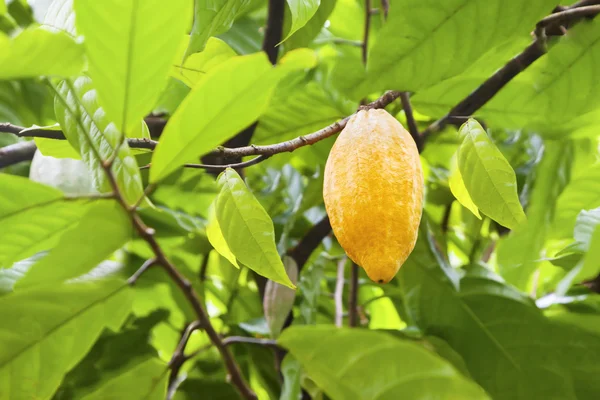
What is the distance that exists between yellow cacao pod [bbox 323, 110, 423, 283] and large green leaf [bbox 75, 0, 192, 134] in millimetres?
141

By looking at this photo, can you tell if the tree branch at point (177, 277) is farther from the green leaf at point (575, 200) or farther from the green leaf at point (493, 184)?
the green leaf at point (575, 200)

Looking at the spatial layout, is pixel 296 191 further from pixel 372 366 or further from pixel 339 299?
pixel 372 366

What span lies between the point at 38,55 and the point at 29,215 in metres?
0.16

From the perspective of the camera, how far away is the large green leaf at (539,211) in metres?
0.65

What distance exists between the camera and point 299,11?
0.39 m

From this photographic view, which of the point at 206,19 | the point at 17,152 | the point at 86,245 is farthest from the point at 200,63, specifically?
the point at 17,152

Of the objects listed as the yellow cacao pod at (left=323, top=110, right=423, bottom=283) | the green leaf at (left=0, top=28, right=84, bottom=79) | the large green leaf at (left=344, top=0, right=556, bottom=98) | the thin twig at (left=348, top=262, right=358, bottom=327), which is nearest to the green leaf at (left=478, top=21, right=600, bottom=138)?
the large green leaf at (left=344, top=0, right=556, bottom=98)

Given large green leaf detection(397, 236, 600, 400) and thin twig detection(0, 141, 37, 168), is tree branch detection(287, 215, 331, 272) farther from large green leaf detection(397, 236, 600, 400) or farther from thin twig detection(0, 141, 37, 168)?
thin twig detection(0, 141, 37, 168)

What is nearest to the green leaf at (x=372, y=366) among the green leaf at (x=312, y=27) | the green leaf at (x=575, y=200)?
the green leaf at (x=312, y=27)

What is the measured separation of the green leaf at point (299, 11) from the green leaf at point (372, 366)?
215mm

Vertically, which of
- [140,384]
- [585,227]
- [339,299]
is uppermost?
[585,227]

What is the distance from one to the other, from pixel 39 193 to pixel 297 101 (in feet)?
1.18

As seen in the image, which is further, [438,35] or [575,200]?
[575,200]

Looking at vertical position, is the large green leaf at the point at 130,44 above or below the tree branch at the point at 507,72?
above
